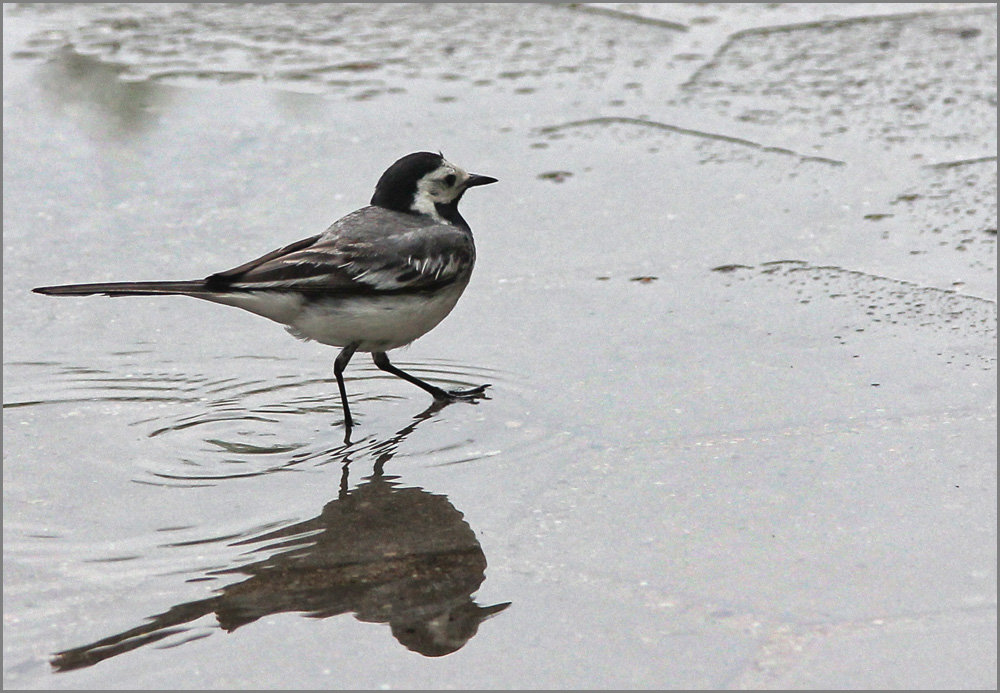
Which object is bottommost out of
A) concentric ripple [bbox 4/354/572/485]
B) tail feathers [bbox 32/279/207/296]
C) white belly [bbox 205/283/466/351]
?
concentric ripple [bbox 4/354/572/485]

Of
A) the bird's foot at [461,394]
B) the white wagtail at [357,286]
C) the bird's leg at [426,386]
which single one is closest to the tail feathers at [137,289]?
the white wagtail at [357,286]

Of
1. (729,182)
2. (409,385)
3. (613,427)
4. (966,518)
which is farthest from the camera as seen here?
(729,182)

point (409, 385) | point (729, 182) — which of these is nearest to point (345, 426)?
point (409, 385)

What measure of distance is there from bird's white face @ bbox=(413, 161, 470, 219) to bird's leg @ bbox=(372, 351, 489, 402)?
590 millimetres

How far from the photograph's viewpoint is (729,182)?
6391 millimetres

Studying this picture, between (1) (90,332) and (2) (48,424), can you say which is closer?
(2) (48,424)

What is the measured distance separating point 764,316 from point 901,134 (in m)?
2.13

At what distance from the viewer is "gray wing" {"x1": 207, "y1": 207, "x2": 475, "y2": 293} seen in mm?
4520

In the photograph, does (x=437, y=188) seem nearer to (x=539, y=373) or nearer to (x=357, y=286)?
(x=357, y=286)

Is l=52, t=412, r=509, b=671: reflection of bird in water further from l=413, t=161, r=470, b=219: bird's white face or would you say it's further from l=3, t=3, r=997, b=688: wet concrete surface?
l=413, t=161, r=470, b=219: bird's white face

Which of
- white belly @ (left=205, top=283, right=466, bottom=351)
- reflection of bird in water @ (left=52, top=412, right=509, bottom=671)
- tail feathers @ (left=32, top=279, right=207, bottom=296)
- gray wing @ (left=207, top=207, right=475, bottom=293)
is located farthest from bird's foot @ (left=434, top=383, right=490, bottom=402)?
tail feathers @ (left=32, top=279, right=207, bottom=296)

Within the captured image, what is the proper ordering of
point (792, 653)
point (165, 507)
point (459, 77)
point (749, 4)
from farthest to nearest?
1. point (749, 4)
2. point (459, 77)
3. point (165, 507)
4. point (792, 653)

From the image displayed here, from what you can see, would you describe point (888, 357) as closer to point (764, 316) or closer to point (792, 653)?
point (764, 316)

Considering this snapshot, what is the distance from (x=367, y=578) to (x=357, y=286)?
1415mm
